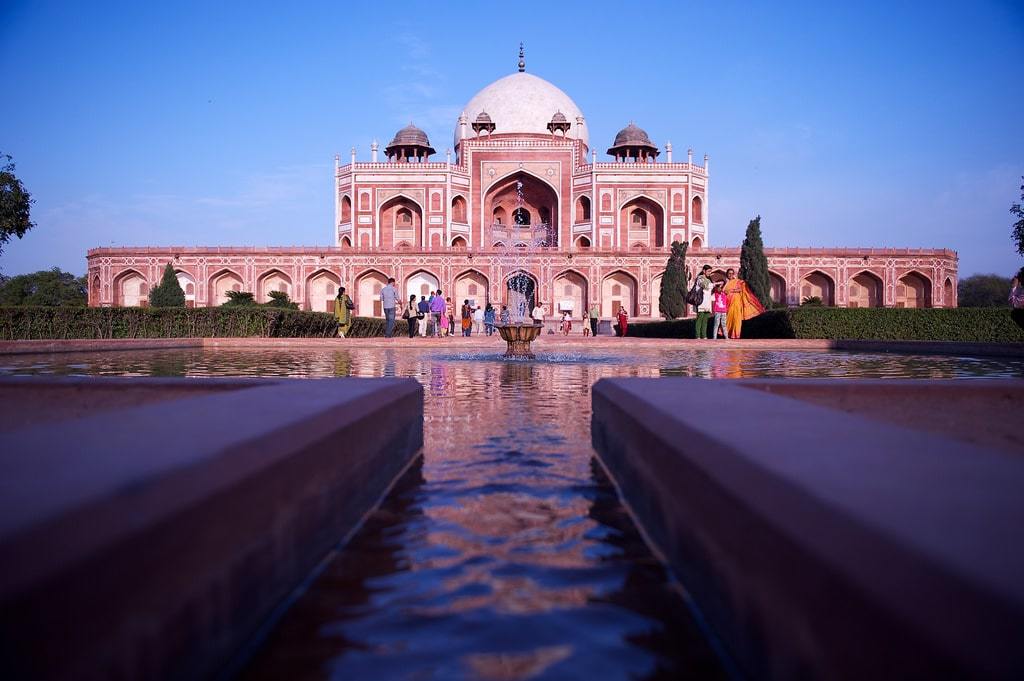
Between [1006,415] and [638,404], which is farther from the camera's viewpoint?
[1006,415]

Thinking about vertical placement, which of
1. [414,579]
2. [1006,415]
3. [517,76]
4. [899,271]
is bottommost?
[414,579]

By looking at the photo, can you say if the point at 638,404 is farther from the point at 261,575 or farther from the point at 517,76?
the point at 517,76

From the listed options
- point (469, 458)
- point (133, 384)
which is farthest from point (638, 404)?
point (133, 384)

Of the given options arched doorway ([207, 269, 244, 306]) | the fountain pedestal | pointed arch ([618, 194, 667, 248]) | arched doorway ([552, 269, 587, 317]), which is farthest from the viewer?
pointed arch ([618, 194, 667, 248])

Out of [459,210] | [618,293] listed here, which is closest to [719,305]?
[618,293]

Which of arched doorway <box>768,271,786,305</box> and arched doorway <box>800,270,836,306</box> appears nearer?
arched doorway <box>768,271,786,305</box>

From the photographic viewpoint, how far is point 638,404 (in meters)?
2.06

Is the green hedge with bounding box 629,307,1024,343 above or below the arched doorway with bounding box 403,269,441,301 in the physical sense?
below

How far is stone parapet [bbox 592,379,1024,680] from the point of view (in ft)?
2.10

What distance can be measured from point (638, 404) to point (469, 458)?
2.33ft

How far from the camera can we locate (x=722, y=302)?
13289 millimetres

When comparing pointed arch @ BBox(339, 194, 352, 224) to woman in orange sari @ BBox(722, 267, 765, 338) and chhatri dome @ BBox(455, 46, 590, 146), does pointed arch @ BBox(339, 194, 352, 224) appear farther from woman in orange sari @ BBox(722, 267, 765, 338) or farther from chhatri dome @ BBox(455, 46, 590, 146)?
woman in orange sari @ BBox(722, 267, 765, 338)

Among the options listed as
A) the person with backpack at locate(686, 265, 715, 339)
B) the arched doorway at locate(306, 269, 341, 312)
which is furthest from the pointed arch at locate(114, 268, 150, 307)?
the person with backpack at locate(686, 265, 715, 339)

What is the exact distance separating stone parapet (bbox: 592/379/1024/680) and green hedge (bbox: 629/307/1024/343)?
13364 millimetres
